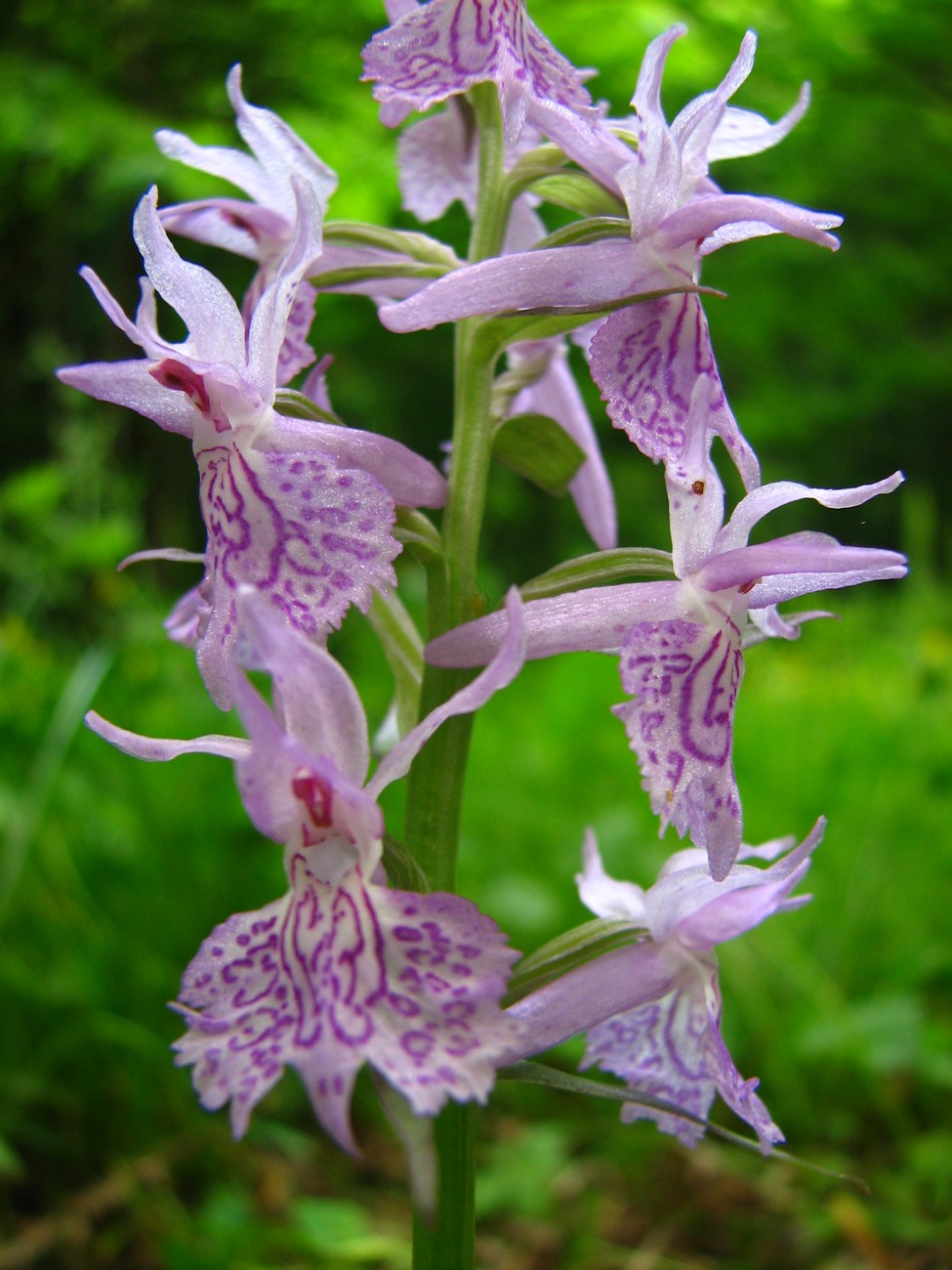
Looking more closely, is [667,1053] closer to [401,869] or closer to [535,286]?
[401,869]

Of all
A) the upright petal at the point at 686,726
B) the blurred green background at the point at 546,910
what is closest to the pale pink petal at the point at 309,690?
the upright petal at the point at 686,726

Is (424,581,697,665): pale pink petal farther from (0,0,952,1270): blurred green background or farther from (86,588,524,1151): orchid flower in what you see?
(0,0,952,1270): blurred green background

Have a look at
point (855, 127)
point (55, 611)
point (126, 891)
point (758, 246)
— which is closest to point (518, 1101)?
point (126, 891)

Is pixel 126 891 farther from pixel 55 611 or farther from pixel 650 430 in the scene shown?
pixel 55 611

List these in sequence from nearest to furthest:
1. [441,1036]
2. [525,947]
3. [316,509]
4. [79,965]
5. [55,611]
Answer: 1. [441,1036]
2. [316,509]
3. [79,965]
4. [525,947]
5. [55,611]

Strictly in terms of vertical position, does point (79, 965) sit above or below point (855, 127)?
below

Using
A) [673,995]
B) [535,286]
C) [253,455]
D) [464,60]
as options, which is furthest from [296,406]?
[673,995]

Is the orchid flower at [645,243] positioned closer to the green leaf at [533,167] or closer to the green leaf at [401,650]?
the green leaf at [533,167]
